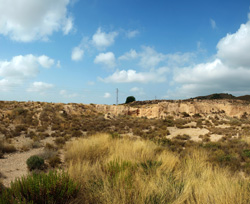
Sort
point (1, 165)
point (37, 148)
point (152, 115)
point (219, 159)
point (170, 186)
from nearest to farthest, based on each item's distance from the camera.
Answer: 1. point (170, 186)
2. point (1, 165)
3. point (219, 159)
4. point (37, 148)
5. point (152, 115)

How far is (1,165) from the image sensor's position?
7.30m

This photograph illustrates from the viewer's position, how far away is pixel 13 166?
720 cm

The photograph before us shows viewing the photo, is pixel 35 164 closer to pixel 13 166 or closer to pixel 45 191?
pixel 13 166

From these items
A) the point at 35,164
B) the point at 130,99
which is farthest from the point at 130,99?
the point at 35,164

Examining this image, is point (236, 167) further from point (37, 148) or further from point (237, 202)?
point (37, 148)

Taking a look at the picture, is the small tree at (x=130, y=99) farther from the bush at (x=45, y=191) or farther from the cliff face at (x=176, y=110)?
the bush at (x=45, y=191)

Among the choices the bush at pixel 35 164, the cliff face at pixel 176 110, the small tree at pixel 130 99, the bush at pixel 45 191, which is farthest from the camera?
the small tree at pixel 130 99

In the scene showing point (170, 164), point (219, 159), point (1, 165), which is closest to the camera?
point (170, 164)

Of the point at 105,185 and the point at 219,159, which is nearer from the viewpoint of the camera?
the point at 105,185

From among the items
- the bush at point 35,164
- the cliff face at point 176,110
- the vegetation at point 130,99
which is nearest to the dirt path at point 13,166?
the bush at point 35,164

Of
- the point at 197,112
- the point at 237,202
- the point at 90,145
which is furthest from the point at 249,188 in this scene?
the point at 197,112

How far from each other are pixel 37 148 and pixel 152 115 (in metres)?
30.9

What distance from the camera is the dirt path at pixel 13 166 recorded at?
19.6ft

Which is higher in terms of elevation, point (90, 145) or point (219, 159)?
point (90, 145)
